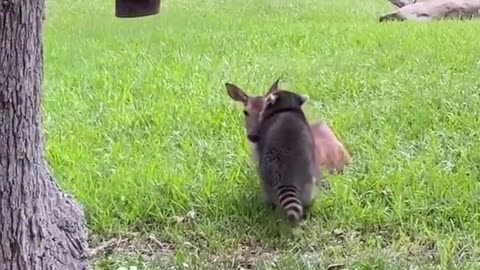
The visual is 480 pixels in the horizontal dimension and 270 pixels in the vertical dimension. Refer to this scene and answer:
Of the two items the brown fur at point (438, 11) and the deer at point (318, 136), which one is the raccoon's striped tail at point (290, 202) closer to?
the deer at point (318, 136)

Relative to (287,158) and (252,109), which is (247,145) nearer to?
(252,109)

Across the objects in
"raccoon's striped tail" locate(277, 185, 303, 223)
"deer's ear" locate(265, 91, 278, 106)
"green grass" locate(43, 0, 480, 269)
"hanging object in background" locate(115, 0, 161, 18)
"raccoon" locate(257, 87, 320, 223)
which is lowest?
"green grass" locate(43, 0, 480, 269)

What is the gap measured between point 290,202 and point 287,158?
182mm

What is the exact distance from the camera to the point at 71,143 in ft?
14.5

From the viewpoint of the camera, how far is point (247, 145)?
4.18 metres

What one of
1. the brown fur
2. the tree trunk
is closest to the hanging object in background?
the tree trunk

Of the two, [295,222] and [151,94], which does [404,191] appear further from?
[151,94]

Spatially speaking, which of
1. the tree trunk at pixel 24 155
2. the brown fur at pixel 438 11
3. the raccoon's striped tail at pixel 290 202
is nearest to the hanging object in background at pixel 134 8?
the tree trunk at pixel 24 155

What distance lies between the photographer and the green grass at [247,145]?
10.8ft

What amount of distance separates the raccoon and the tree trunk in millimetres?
966

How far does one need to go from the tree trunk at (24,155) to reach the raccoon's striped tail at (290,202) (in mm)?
943

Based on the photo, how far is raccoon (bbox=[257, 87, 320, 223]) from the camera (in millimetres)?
3305

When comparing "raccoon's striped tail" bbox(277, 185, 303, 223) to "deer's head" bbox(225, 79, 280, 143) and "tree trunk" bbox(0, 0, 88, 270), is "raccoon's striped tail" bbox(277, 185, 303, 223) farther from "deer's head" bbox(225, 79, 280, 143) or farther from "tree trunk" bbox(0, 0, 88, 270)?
"tree trunk" bbox(0, 0, 88, 270)

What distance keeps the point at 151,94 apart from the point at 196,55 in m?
1.36
